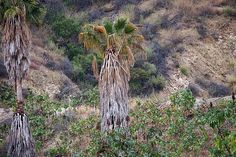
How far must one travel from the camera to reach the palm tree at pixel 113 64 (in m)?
18.3

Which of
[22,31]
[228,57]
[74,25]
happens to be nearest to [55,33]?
[74,25]

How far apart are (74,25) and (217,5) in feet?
42.1

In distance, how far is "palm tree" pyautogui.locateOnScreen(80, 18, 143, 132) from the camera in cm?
1834

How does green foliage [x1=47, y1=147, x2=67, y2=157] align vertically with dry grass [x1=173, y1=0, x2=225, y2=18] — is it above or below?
below

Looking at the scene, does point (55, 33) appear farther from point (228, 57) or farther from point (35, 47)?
point (228, 57)

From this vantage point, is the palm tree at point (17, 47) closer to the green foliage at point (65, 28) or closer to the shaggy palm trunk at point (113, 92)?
the shaggy palm trunk at point (113, 92)

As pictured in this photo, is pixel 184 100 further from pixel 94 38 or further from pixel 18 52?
pixel 18 52

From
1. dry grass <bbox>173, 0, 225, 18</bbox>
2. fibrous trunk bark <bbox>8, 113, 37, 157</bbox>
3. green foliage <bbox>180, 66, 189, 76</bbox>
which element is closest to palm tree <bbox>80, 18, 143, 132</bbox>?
fibrous trunk bark <bbox>8, 113, 37, 157</bbox>

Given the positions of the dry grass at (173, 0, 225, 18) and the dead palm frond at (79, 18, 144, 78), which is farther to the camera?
the dry grass at (173, 0, 225, 18)

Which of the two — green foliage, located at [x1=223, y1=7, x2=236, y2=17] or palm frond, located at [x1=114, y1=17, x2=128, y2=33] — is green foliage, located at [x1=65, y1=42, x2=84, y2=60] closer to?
green foliage, located at [x1=223, y1=7, x2=236, y2=17]

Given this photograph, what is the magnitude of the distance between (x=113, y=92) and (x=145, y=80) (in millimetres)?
17001

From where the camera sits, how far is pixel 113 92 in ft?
60.3

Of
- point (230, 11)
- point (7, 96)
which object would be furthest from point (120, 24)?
point (230, 11)

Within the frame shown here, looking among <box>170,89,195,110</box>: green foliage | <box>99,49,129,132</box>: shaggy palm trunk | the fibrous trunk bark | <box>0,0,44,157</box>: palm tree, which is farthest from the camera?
<box>170,89,195,110</box>: green foliage
